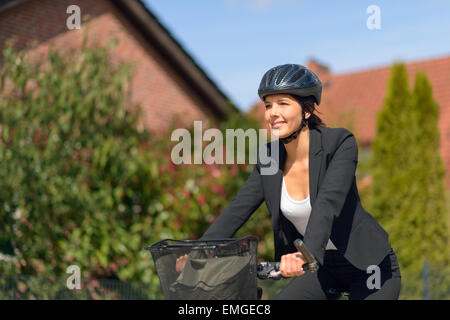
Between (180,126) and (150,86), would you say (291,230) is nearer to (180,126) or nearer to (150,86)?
(180,126)

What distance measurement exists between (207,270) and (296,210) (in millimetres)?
792

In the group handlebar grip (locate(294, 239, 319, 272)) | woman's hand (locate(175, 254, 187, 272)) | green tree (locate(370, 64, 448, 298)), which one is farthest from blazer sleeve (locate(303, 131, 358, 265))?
green tree (locate(370, 64, 448, 298))

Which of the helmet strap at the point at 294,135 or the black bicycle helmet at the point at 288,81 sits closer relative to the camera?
the black bicycle helmet at the point at 288,81

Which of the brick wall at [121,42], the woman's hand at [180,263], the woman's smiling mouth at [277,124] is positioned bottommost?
the woman's hand at [180,263]

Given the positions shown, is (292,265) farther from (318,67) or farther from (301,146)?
(318,67)

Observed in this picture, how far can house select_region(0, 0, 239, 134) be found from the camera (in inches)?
393

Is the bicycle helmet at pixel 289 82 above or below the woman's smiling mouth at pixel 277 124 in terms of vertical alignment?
above

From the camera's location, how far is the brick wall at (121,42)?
9906 millimetres

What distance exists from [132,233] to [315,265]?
558 centimetres

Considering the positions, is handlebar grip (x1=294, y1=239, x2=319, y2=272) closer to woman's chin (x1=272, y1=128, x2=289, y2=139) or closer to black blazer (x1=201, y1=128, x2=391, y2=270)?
black blazer (x1=201, y1=128, x2=391, y2=270)

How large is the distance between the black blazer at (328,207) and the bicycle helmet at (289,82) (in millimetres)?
215

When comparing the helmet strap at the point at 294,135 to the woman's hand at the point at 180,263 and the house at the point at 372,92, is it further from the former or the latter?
the house at the point at 372,92

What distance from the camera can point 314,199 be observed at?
284 cm

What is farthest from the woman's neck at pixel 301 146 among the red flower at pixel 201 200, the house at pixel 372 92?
the house at pixel 372 92
